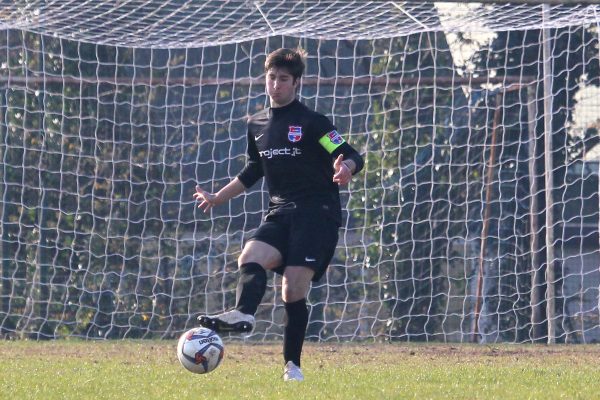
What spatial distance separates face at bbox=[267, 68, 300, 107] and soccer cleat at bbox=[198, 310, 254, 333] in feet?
4.15

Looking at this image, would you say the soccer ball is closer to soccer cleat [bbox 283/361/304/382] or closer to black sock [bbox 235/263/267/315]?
black sock [bbox 235/263/267/315]

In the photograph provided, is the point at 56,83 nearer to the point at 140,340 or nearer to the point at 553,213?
the point at 140,340

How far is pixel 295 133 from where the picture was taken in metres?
6.65

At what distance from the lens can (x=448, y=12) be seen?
11.5 metres

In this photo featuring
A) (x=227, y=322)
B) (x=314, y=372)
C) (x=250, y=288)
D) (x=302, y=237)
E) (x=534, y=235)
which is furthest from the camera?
(x=534, y=235)

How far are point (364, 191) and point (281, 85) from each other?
5.30m

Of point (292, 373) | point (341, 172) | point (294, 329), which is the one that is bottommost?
point (292, 373)

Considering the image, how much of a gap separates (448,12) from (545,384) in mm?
5793

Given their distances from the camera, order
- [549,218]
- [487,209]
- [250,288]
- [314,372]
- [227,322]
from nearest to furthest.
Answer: [227,322] → [250,288] → [314,372] → [549,218] → [487,209]

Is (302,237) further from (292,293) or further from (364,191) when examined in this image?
(364,191)

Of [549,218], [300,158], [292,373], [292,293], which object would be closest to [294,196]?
[300,158]

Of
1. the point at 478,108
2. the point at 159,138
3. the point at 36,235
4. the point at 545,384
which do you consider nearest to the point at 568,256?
the point at 478,108

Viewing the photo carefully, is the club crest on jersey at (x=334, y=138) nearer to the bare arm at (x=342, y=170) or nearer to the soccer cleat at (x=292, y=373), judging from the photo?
the bare arm at (x=342, y=170)

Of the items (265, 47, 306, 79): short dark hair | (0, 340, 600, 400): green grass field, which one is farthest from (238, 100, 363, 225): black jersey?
(0, 340, 600, 400): green grass field
